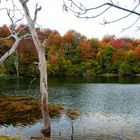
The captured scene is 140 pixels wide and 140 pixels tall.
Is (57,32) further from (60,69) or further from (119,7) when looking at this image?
(119,7)

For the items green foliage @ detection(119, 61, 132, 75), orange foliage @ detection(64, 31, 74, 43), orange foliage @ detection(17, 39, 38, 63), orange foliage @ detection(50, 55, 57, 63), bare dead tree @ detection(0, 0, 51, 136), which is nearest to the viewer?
bare dead tree @ detection(0, 0, 51, 136)

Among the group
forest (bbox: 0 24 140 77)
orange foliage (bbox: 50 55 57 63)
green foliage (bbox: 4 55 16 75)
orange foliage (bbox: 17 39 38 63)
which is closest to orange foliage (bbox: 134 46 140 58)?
forest (bbox: 0 24 140 77)

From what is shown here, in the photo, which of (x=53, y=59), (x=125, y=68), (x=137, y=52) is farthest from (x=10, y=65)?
(x=137, y=52)

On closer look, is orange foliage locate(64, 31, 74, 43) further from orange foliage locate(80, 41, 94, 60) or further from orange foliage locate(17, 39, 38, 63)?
orange foliage locate(17, 39, 38, 63)

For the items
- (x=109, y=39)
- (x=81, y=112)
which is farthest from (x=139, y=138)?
(x=109, y=39)

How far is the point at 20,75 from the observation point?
76000mm

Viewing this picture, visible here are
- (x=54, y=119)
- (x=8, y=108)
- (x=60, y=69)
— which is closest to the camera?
(x=54, y=119)

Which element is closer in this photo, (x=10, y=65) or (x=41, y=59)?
(x=41, y=59)

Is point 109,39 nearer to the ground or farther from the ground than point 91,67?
farther from the ground

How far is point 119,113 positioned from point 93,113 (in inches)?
86.9

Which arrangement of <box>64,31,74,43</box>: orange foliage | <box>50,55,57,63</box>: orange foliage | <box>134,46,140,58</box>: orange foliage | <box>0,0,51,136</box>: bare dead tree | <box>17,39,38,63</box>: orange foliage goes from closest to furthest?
<box>0,0,51,136</box>: bare dead tree → <box>17,39,38,63</box>: orange foliage → <box>50,55,57,63</box>: orange foliage → <box>134,46,140,58</box>: orange foliage → <box>64,31,74,43</box>: orange foliage

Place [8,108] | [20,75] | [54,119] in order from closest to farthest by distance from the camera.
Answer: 1. [54,119]
2. [8,108]
3. [20,75]

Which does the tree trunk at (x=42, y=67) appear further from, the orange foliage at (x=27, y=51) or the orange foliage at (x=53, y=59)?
the orange foliage at (x=53, y=59)

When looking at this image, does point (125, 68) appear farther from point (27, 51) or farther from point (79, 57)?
point (27, 51)
